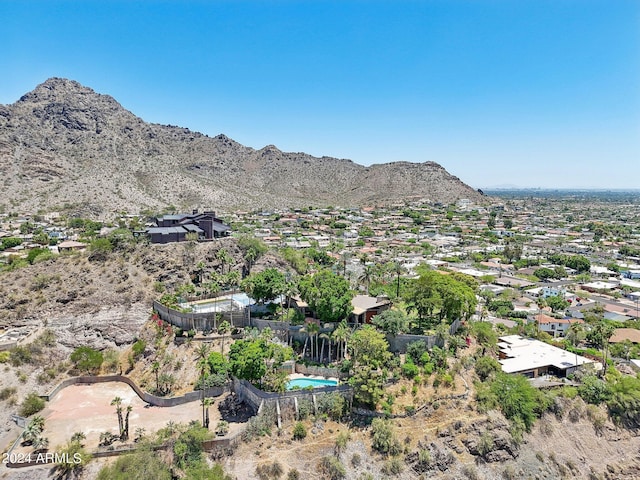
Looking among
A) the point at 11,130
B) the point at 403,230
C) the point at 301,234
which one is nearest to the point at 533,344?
the point at 301,234

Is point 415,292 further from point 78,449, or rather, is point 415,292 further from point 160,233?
point 160,233

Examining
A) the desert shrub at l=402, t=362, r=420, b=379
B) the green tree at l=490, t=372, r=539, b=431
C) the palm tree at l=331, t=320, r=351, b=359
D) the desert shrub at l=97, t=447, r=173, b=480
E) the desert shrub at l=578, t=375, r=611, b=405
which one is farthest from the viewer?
the desert shrub at l=578, t=375, r=611, b=405

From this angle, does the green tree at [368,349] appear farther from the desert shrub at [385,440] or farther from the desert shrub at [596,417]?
the desert shrub at [596,417]

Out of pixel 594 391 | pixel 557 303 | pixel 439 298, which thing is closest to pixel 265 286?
pixel 439 298

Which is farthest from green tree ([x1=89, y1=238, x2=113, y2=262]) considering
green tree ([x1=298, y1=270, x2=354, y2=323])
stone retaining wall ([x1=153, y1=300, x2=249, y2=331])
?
green tree ([x1=298, y1=270, x2=354, y2=323])

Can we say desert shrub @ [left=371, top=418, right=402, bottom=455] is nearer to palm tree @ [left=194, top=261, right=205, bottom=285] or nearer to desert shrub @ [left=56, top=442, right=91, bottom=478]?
desert shrub @ [left=56, top=442, right=91, bottom=478]

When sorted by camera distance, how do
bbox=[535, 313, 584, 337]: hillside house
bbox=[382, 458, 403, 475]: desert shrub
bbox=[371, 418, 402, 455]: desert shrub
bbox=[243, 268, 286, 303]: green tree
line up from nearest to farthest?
bbox=[382, 458, 403, 475]: desert shrub
bbox=[371, 418, 402, 455]: desert shrub
bbox=[243, 268, 286, 303]: green tree
bbox=[535, 313, 584, 337]: hillside house
